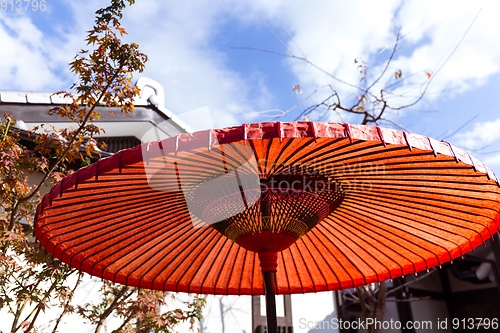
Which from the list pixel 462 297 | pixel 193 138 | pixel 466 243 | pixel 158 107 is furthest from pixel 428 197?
pixel 462 297

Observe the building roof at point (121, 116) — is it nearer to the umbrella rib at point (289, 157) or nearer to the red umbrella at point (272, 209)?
the red umbrella at point (272, 209)

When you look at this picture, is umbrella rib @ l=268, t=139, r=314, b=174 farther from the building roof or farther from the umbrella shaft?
the building roof

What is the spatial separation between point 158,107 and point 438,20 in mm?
4307

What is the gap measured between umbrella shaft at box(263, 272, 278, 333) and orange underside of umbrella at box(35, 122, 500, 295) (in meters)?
0.04

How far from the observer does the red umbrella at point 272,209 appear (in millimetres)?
1162

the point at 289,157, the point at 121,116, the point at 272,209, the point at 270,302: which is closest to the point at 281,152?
the point at 289,157

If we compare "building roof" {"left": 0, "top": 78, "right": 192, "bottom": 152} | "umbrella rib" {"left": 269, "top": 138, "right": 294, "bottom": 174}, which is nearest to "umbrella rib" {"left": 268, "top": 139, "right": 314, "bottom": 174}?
"umbrella rib" {"left": 269, "top": 138, "right": 294, "bottom": 174}

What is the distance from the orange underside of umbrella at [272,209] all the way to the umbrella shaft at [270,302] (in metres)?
0.04

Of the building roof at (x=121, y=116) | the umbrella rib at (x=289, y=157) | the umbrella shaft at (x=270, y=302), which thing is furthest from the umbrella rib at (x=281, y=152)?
the building roof at (x=121, y=116)

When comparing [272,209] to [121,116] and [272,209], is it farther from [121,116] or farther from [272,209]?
[121,116]

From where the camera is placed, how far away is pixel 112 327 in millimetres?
4539

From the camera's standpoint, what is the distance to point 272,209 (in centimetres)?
142

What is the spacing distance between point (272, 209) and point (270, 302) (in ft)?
1.15

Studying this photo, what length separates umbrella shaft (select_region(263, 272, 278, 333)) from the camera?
4.48 feet
